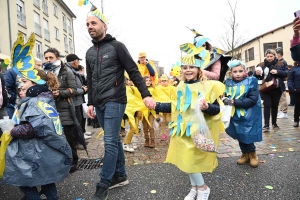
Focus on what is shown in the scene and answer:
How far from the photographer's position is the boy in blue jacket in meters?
3.63

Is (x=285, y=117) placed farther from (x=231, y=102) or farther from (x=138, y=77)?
(x=138, y=77)

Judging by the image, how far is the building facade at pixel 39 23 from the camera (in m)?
20.0

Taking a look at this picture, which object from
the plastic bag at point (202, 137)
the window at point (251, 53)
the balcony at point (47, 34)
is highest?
the balcony at point (47, 34)

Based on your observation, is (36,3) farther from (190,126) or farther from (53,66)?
(190,126)

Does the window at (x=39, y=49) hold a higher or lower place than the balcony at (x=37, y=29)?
lower

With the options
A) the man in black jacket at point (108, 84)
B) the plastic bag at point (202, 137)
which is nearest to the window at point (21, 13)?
the man in black jacket at point (108, 84)

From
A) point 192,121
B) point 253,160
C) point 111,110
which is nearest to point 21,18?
point 111,110

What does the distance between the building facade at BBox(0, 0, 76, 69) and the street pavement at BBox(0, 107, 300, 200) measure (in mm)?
17536

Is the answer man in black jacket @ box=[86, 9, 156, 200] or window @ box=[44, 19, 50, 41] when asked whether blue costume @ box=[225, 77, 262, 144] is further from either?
window @ box=[44, 19, 50, 41]

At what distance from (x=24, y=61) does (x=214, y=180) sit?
8.47 ft

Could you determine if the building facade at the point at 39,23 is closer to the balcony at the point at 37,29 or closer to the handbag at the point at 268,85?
the balcony at the point at 37,29

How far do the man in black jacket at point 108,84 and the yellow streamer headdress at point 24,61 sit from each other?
2.07 feet

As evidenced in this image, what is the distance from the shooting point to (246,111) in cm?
369

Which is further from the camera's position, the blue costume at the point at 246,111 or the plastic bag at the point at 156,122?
the plastic bag at the point at 156,122
